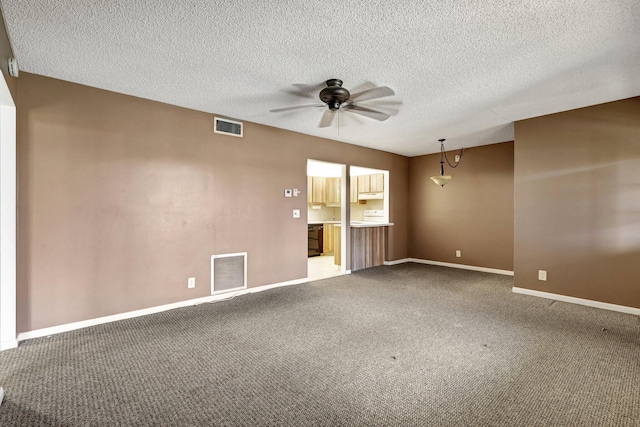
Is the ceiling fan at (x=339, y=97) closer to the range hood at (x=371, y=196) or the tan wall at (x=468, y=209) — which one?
the tan wall at (x=468, y=209)

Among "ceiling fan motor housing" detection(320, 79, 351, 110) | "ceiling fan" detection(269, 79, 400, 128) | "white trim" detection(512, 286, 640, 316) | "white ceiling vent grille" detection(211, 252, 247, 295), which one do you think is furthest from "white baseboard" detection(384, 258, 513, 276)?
"ceiling fan motor housing" detection(320, 79, 351, 110)

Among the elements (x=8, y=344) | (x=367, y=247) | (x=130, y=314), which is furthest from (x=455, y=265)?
(x=8, y=344)

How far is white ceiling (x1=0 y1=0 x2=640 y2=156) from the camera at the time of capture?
2.01m

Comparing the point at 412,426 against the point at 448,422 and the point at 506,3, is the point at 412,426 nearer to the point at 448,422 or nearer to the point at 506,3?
the point at 448,422

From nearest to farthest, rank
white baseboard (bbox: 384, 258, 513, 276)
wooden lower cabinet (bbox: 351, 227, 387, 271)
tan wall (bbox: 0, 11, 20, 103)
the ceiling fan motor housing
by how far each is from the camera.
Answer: tan wall (bbox: 0, 11, 20, 103)
the ceiling fan motor housing
white baseboard (bbox: 384, 258, 513, 276)
wooden lower cabinet (bbox: 351, 227, 387, 271)

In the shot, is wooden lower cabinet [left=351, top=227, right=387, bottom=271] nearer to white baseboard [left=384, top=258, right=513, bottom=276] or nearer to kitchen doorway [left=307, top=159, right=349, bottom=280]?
white baseboard [left=384, top=258, right=513, bottom=276]

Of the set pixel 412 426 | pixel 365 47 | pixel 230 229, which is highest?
pixel 365 47

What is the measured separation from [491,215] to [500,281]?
1.44 meters

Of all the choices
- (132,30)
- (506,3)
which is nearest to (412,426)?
(506,3)

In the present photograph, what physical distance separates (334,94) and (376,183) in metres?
4.72

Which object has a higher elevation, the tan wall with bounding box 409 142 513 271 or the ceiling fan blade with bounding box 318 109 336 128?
the ceiling fan blade with bounding box 318 109 336 128

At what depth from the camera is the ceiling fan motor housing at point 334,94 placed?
114 inches

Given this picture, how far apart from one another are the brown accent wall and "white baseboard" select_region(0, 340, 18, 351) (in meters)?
6.08

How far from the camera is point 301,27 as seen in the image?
2.21 metres
